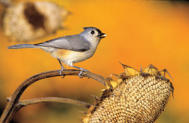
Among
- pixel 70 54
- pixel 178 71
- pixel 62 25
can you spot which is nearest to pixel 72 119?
pixel 62 25

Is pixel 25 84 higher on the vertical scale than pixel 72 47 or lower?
lower

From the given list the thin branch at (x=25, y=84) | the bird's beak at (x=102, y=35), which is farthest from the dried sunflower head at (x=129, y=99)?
the bird's beak at (x=102, y=35)

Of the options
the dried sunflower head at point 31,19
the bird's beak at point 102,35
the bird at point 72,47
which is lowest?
the dried sunflower head at point 31,19

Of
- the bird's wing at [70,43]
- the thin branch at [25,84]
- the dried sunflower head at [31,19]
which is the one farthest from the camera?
the dried sunflower head at [31,19]

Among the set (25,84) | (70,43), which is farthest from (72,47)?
(25,84)

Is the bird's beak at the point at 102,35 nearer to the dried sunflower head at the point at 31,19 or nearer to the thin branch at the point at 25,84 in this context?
the thin branch at the point at 25,84

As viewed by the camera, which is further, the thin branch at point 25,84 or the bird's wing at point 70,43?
the bird's wing at point 70,43

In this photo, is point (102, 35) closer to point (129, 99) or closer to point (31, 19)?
point (129, 99)

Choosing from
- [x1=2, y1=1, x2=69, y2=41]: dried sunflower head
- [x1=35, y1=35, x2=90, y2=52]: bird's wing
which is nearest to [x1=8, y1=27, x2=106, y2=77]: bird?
[x1=35, y1=35, x2=90, y2=52]: bird's wing
